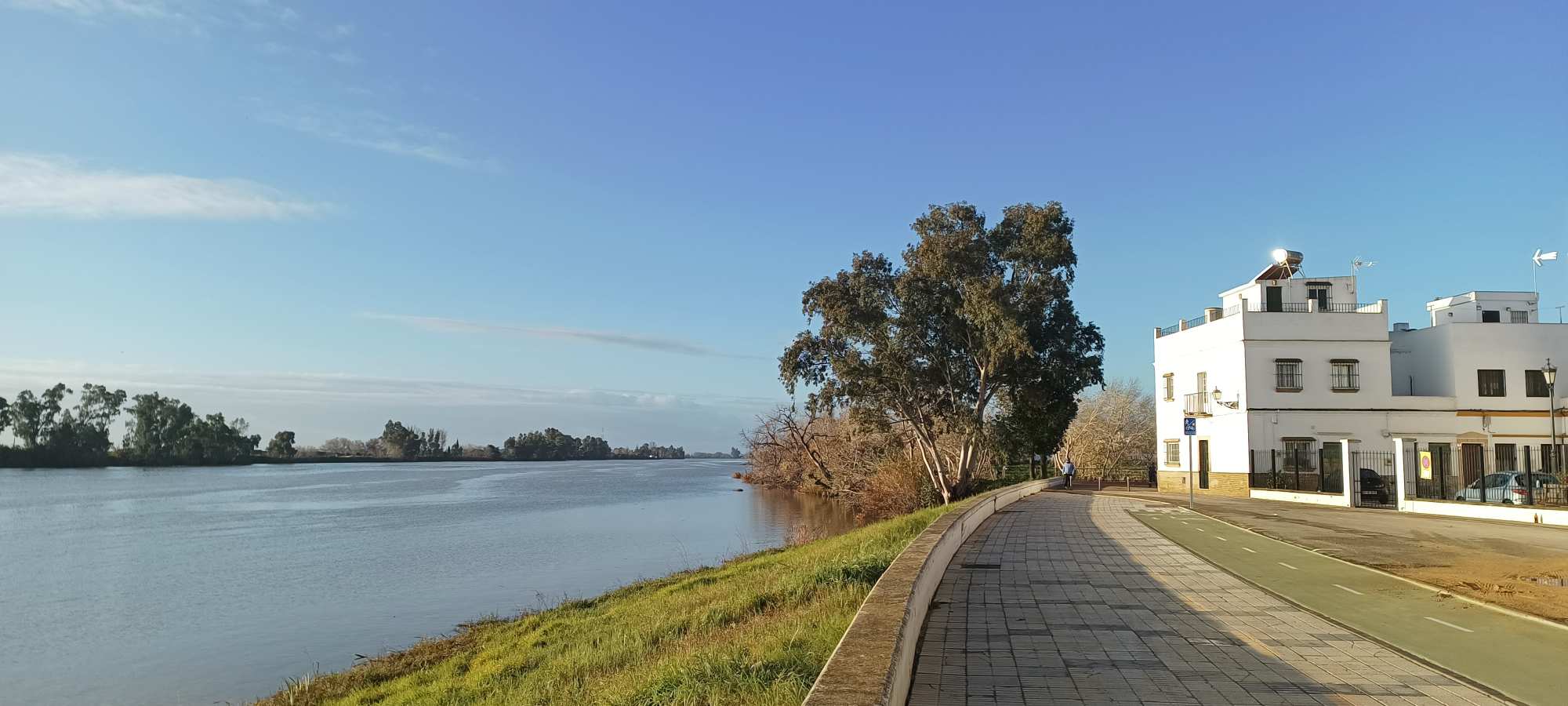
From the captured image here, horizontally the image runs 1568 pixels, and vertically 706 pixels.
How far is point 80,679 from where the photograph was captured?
47.5 feet

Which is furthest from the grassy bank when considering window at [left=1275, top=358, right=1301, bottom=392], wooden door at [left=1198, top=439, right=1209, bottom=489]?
wooden door at [left=1198, top=439, right=1209, bottom=489]

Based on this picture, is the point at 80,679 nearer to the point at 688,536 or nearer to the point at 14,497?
the point at 688,536

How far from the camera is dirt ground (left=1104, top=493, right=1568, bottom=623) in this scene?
10961mm

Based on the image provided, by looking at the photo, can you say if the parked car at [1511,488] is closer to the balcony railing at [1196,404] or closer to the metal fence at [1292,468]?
the metal fence at [1292,468]

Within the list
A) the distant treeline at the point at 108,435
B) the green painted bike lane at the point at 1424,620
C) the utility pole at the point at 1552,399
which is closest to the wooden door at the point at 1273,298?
the utility pole at the point at 1552,399

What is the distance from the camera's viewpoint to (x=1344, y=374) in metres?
32.7

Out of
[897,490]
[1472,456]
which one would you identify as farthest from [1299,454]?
[897,490]

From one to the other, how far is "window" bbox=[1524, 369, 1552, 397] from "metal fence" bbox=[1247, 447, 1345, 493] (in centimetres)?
744

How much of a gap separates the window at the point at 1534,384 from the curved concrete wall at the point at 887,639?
107 ft

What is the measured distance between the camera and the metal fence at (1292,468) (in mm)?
30266

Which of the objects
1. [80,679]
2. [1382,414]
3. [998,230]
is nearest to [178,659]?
[80,679]

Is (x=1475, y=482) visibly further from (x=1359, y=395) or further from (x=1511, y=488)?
(x=1359, y=395)

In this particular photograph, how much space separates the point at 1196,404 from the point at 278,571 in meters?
32.1

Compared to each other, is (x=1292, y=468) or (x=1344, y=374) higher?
(x=1344, y=374)
